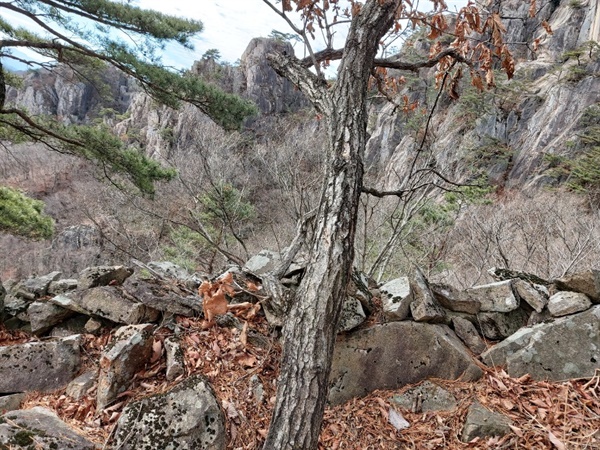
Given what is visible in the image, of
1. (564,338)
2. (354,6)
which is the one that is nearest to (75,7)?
(354,6)

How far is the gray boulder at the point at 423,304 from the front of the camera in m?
2.38

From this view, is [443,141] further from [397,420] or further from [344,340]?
[397,420]

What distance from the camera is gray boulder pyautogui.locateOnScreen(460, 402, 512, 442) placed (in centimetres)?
187

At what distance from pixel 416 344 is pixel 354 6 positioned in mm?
2439

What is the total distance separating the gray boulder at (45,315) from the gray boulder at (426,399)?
2.58 meters

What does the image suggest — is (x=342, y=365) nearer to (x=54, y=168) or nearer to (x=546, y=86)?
(x=546, y=86)

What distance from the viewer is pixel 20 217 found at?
204 inches

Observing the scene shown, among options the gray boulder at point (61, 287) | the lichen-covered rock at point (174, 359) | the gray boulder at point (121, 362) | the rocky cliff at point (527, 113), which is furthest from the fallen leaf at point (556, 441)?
the rocky cliff at point (527, 113)

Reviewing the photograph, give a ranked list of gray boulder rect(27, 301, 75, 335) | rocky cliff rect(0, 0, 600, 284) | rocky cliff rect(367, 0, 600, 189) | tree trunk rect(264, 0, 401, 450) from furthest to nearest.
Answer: rocky cliff rect(367, 0, 600, 189) < rocky cliff rect(0, 0, 600, 284) < gray boulder rect(27, 301, 75, 335) < tree trunk rect(264, 0, 401, 450)

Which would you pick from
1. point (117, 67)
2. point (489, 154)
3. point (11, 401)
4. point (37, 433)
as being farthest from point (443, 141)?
point (37, 433)

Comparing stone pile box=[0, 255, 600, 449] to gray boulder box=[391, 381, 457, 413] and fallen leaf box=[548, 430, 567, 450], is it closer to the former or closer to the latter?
gray boulder box=[391, 381, 457, 413]

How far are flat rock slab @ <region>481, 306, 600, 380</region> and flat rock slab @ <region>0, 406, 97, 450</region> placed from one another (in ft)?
8.14

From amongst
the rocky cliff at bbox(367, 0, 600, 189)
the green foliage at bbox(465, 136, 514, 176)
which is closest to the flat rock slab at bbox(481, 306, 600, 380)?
the rocky cliff at bbox(367, 0, 600, 189)

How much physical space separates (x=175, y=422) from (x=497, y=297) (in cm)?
228
